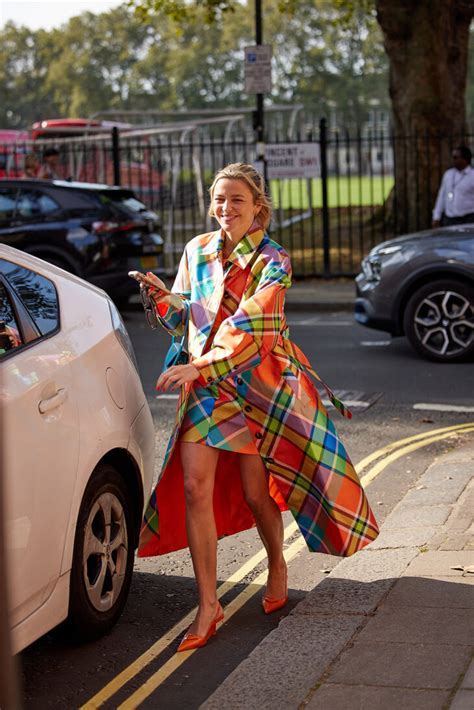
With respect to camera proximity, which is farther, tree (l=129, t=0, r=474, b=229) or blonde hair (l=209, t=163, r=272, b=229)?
tree (l=129, t=0, r=474, b=229)

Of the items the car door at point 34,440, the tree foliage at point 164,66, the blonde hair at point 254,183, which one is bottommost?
the car door at point 34,440

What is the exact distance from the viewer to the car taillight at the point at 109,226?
49.1ft

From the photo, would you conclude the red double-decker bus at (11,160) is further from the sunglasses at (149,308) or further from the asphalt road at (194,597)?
the sunglasses at (149,308)

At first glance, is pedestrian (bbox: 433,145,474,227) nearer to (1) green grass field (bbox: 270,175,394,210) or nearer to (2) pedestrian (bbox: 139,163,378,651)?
(1) green grass field (bbox: 270,175,394,210)

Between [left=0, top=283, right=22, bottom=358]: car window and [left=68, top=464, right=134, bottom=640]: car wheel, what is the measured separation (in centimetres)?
57

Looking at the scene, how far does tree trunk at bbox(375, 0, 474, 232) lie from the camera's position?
19500 mm

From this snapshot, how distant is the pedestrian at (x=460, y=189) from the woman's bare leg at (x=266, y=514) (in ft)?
38.2

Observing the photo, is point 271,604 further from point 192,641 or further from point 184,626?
point 192,641

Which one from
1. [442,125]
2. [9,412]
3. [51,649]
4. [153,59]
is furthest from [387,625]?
[153,59]

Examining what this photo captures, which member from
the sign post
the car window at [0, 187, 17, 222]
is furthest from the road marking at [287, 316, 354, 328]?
the sign post

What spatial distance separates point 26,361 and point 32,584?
744 millimetres

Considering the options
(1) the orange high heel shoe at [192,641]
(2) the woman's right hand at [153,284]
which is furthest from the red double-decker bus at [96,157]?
(1) the orange high heel shoe at [192,641]

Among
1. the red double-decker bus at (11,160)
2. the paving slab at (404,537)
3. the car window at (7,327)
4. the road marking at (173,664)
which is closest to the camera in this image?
the road marking at (173,664)

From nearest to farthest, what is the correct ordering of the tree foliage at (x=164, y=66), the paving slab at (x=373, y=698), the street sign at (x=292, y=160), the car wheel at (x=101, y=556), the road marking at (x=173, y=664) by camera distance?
the paving slab at (x=373, y=698) → the road marking at (x=173, y=664) → the car wheel at (x=101, y=556) → the street sign at (x=292, y=160) → the tree foliage at (x=164, y=66)
